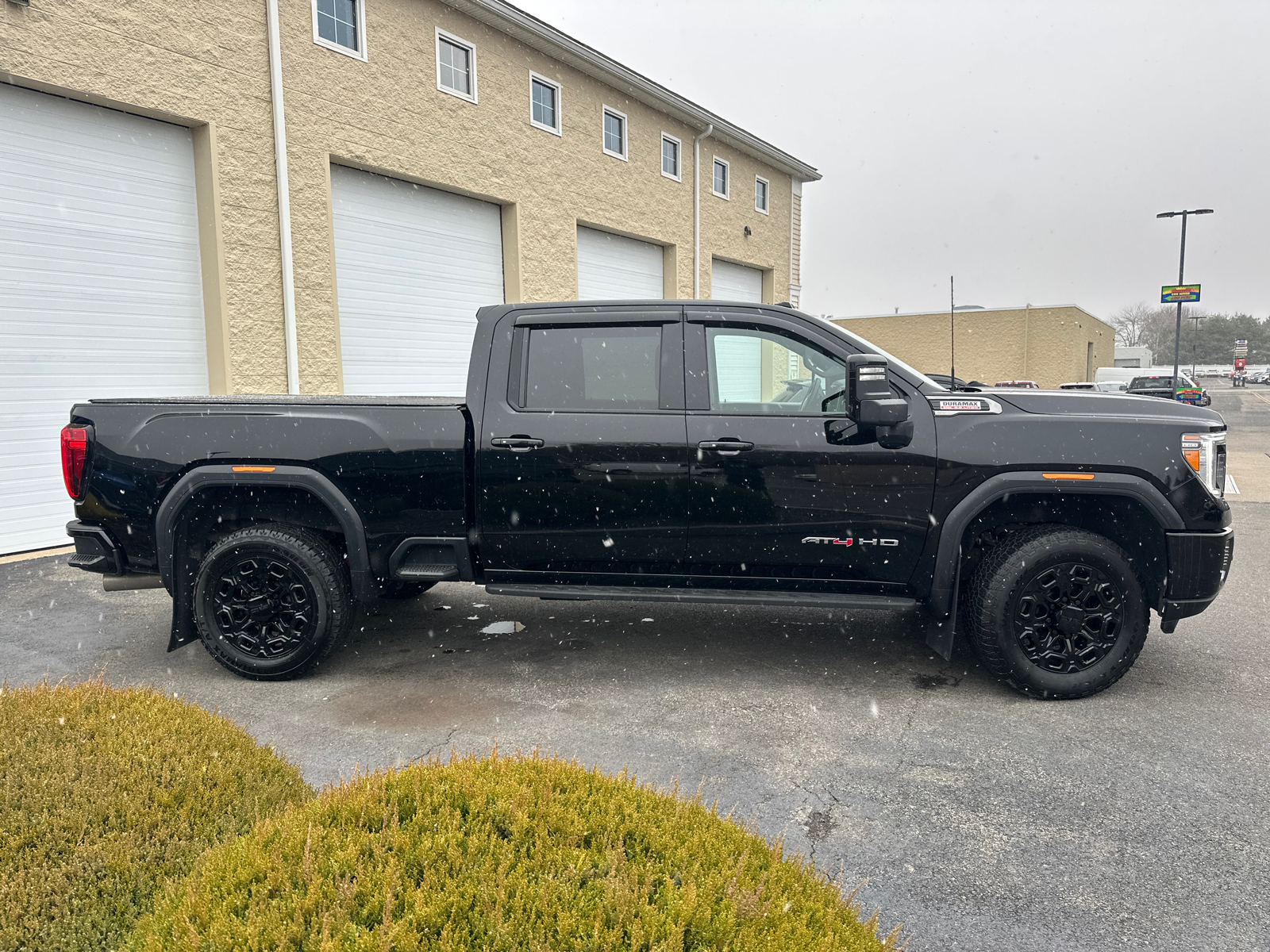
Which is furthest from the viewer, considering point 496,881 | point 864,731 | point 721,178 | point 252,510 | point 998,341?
point 998,341

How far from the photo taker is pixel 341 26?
420 inches

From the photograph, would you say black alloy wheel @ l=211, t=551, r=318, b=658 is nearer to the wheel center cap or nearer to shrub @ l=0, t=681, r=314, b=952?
shrub @ l=0, t=681, r=314, b=952

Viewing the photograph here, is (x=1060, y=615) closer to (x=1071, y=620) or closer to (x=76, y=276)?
(x=1071, y=620)

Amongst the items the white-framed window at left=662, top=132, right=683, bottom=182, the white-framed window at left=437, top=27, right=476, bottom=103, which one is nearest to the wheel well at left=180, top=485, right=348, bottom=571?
the white-framed window at left=437, top=27, right=476, bottom=103

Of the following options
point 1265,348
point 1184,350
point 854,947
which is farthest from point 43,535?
point 1265,348

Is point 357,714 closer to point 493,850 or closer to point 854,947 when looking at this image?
point 493,850

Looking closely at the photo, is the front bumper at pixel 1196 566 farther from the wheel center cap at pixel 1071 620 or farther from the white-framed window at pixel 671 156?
the white-framed window at pixel 671 156

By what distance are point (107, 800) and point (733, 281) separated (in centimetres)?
1916

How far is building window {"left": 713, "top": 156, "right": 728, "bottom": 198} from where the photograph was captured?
19031 mm

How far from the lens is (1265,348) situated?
371 feet

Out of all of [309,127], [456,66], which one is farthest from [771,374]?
[456,66]

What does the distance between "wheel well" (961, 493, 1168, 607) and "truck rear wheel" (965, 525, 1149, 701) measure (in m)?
0.09

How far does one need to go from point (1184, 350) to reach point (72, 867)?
127m

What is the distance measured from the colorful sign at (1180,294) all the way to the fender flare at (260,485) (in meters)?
25.5
